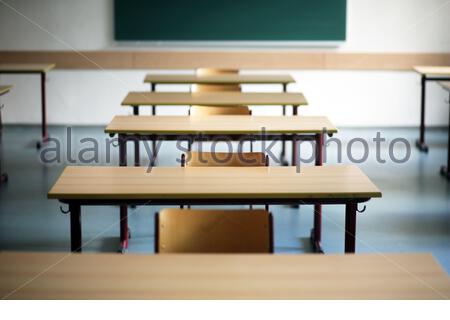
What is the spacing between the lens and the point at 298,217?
5.96 m

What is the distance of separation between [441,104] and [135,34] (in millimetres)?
3567

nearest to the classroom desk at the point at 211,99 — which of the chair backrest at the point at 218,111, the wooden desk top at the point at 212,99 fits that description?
the wooden desk top at the point at 212,99


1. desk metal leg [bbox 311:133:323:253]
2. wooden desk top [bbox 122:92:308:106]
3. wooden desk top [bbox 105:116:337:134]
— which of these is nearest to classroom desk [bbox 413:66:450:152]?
wooden desk top [bbox 122:92:308:106]

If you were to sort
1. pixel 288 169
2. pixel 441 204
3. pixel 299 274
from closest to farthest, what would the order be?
pixel 299 274 → pixel 288 169 → pixel 441 204

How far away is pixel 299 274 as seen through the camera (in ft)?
8.58

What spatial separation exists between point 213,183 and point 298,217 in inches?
→ 85.6

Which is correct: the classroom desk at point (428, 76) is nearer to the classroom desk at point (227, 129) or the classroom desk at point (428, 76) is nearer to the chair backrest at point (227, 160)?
the classroom desk at point (227, 129)

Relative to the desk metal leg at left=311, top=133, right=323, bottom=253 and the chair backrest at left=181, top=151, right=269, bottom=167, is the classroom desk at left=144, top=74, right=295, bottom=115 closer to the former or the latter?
the desk metal leg at left=311, top=133, right=323, bottom=253

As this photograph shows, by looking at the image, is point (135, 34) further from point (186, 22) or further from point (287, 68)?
point (287, 68)

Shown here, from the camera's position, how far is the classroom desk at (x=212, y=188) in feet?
12.2

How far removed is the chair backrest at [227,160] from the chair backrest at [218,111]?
147cm

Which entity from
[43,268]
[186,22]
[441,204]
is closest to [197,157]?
[43,268]

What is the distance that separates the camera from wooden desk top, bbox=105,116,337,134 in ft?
16.9

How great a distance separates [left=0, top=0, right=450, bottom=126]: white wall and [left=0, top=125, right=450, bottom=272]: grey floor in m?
1.57
